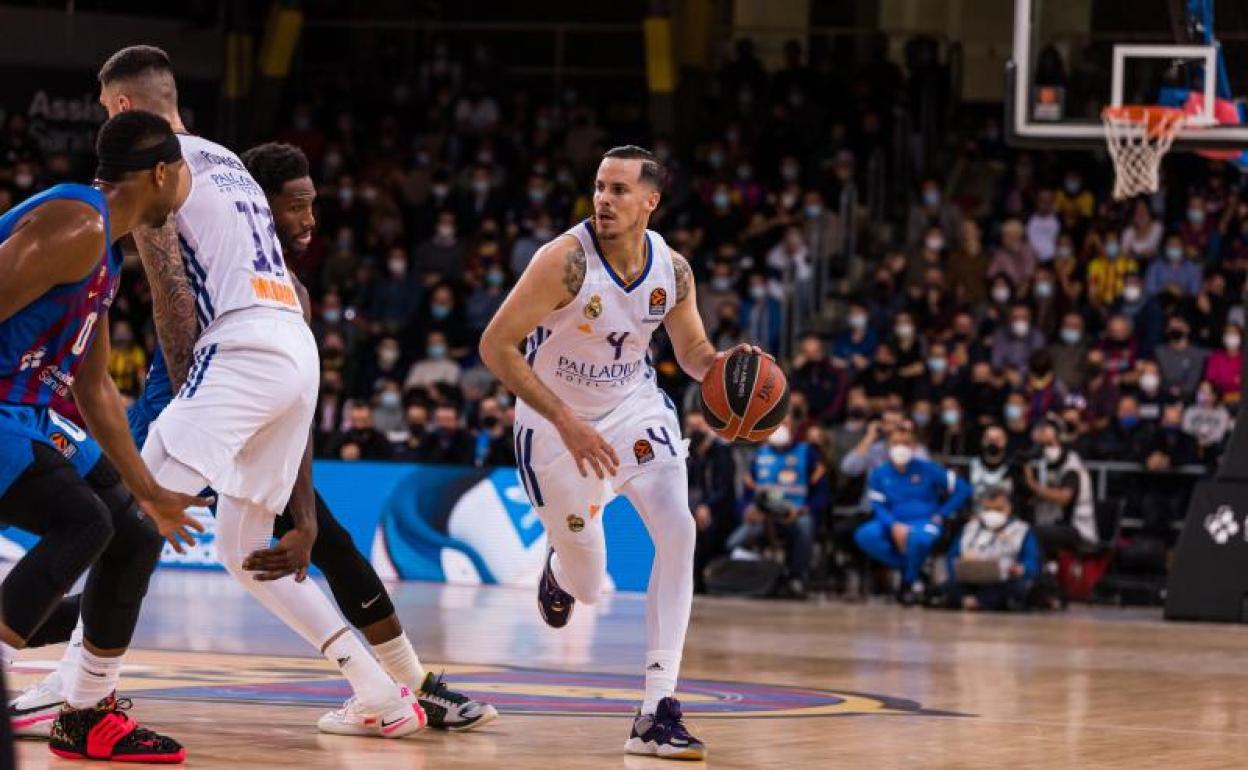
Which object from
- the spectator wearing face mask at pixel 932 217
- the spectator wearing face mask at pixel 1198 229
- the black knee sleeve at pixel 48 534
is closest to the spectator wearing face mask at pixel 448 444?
the spectator wearing face mask at pixel 932 217

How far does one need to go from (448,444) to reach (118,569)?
44.4ft

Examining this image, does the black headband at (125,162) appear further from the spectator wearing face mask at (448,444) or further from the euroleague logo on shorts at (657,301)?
the spectator wearing face mask at (448,444)

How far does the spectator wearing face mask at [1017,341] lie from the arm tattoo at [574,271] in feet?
45.5

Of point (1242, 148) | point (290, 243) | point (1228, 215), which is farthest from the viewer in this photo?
point (1228, 215)

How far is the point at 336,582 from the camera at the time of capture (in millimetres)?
7848

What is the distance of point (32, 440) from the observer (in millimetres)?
6422

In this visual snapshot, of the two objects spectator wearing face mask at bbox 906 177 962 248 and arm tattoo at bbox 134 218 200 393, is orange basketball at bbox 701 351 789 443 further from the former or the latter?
spectator wearing face mask at bbox 906 177 962 248

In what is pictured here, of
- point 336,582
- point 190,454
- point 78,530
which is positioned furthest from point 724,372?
point 78,530

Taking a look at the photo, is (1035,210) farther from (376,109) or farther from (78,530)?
(78,530)

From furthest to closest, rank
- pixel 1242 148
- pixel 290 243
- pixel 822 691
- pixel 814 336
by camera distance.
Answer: pixel 814 336
pixel 1242 148
pixel 822 691
pixel 290 243

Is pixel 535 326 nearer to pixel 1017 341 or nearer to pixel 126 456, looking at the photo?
pixel 126 456

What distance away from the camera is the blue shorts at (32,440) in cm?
631

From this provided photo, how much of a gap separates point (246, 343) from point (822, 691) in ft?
13.7

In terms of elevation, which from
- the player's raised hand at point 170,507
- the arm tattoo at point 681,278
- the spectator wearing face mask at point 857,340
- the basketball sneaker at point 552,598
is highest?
the arm tattoo at point 681,278
